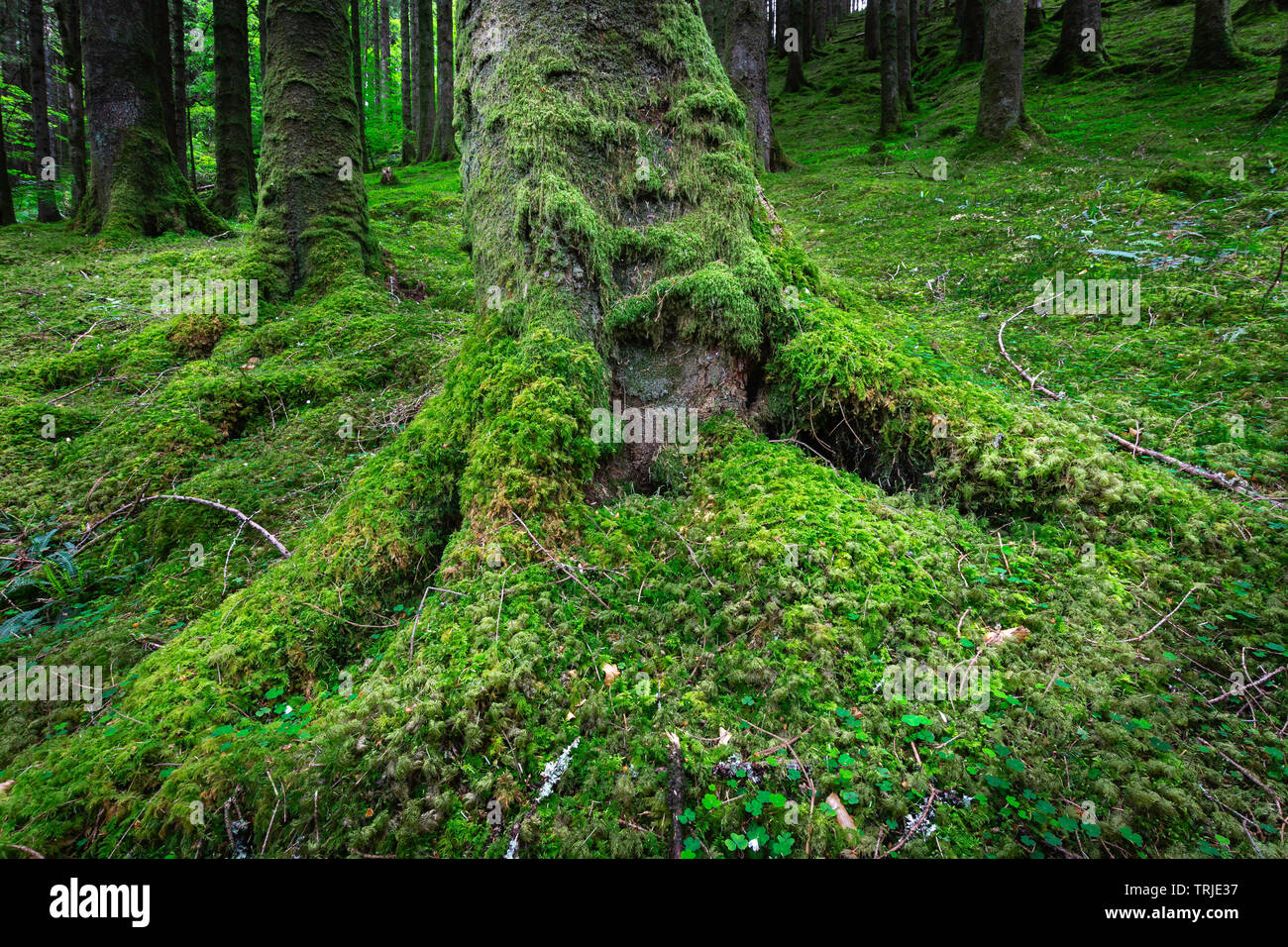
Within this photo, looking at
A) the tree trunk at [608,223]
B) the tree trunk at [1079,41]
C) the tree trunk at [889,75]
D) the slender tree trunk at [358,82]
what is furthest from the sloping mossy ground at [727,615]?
the tree trunk at [1079,41]

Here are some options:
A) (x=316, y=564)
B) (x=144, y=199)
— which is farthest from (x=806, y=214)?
(x=144, y=199)

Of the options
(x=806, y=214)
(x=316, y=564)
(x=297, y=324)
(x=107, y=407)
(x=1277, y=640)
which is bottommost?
(x=1277, y=640)

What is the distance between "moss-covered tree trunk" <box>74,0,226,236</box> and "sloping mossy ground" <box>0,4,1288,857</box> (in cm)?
567

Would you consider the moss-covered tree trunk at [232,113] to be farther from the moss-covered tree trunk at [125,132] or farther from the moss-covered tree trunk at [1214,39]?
the moss-covered tree trunk at [1214,39]

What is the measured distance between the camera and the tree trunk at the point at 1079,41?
581 inches

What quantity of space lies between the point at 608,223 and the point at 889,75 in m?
17.2

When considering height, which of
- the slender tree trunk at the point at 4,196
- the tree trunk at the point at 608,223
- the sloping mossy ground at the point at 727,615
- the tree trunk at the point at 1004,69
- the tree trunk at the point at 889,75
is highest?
the tree trunk at the point at 889,75

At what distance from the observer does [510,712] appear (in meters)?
2.11

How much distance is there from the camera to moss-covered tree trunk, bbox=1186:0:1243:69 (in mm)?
11422

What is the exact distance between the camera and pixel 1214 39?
11.5 m

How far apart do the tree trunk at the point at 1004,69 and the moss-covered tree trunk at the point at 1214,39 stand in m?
5.30

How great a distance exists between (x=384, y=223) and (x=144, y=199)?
11.6 feet

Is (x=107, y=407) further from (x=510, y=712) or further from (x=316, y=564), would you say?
(x=510, y=712)

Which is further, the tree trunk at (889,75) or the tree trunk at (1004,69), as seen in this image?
the tree trunk at (889,75)
